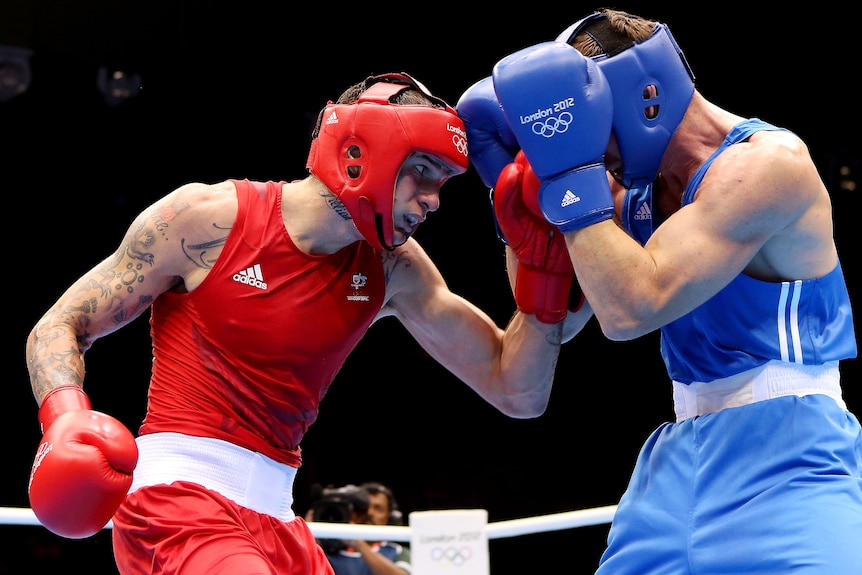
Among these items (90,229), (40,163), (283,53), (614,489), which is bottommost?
(614,489)

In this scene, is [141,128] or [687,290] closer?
[687,290]

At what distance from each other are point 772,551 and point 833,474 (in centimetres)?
19

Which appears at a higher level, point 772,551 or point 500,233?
point 500,233

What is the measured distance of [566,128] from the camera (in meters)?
1.99

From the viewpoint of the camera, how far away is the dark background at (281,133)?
22.4ft

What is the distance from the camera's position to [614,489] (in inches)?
322

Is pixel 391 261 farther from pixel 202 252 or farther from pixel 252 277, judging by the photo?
pixel 202 252

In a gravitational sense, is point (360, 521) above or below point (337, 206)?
below

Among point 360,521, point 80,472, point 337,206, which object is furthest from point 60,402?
point 360,521

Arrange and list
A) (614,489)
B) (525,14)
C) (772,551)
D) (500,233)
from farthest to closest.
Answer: (614,489) < (525,14) < (500,233) < (772,551)

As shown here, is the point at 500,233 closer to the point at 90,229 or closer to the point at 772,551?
the point at 772,551

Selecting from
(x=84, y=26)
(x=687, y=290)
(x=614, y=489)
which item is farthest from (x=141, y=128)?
(x=687, y=290)

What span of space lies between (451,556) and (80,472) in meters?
1.73

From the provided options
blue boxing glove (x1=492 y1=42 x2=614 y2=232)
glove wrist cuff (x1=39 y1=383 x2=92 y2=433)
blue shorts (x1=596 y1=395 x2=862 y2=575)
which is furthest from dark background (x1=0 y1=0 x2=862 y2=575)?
blue shorts (x1=596 y1=395 x2=862 y2=575)
